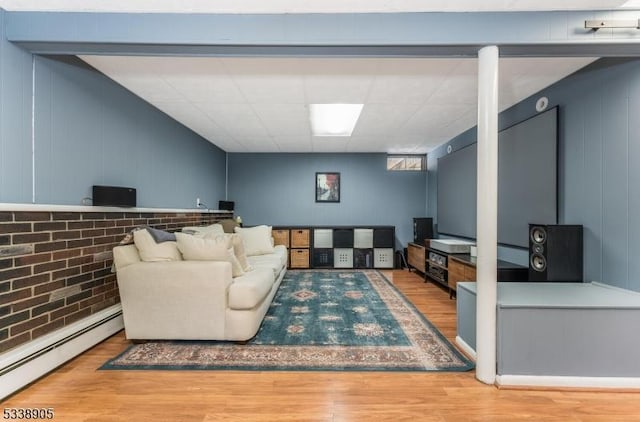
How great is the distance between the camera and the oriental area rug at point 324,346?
2.27 meters

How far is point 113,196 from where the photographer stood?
109 inches

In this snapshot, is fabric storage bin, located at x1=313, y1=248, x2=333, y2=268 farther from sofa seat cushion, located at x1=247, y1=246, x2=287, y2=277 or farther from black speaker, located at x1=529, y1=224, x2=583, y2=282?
black speaker, located at x1=529, y1=224, x2=583, y2=282

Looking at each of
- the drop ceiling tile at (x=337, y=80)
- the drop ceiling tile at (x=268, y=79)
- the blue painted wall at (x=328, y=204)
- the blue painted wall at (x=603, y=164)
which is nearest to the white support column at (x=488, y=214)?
the drop ceiling tile at (x=337, y=80)

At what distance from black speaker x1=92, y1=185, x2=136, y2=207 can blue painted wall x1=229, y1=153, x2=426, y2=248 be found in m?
3.49

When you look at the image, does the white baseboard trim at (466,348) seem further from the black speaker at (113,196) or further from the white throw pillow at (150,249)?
the black speaker at (113,196)

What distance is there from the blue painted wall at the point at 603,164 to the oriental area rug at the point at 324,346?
150 centimetres

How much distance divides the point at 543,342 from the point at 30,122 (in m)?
4.02

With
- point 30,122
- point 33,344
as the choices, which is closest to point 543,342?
point 33,344

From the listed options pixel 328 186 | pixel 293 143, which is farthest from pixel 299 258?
pixel 293 143

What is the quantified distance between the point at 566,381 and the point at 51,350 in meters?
3.73

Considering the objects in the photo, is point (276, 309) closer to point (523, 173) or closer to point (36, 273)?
point (36, 273)

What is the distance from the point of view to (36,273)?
2115 mm

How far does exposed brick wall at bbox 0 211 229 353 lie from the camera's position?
1.94 meters

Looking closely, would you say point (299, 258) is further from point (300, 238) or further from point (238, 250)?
point (238, 250)
